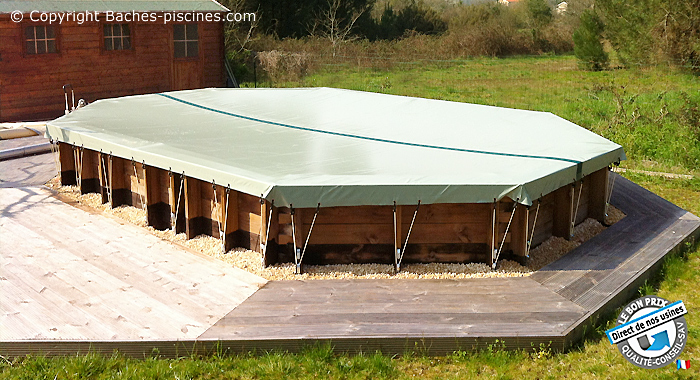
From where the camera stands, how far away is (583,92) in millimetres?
16828

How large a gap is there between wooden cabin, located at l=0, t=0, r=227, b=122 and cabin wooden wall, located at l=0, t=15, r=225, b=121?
0.02m

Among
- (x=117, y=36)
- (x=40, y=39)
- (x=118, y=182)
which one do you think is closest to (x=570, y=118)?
(x=118, y=182)

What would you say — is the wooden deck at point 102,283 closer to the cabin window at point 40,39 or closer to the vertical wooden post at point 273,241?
the vertical wooden post at point 273,241

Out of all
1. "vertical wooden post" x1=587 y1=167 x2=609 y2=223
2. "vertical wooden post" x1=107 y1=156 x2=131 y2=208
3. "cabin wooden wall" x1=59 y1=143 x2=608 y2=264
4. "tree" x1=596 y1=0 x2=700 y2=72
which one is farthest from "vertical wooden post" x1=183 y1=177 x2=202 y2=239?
"tree" x1=596 y1=0 x2=700 y2=72

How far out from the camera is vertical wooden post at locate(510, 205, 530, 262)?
6.19 m

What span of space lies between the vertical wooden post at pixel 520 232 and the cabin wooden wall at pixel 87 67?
35.2 feet

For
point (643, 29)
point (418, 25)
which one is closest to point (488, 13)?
point (418, 25)

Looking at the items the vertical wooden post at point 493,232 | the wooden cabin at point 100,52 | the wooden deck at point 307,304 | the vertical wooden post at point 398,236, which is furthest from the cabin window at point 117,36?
the vertical wooden post at point 493,232

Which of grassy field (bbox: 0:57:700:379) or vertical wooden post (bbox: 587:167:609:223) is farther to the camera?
vertical wooden post (bbox: 587:167:609:223)

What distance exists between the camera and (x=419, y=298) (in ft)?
18.2

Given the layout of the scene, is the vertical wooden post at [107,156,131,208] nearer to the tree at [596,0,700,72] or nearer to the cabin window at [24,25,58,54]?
the cabin window at [24,25,58,54]

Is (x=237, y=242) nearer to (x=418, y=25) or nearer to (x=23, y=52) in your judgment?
(x=23, y=52)

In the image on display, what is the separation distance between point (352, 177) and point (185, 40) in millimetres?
11575

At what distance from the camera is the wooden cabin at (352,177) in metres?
5.90
